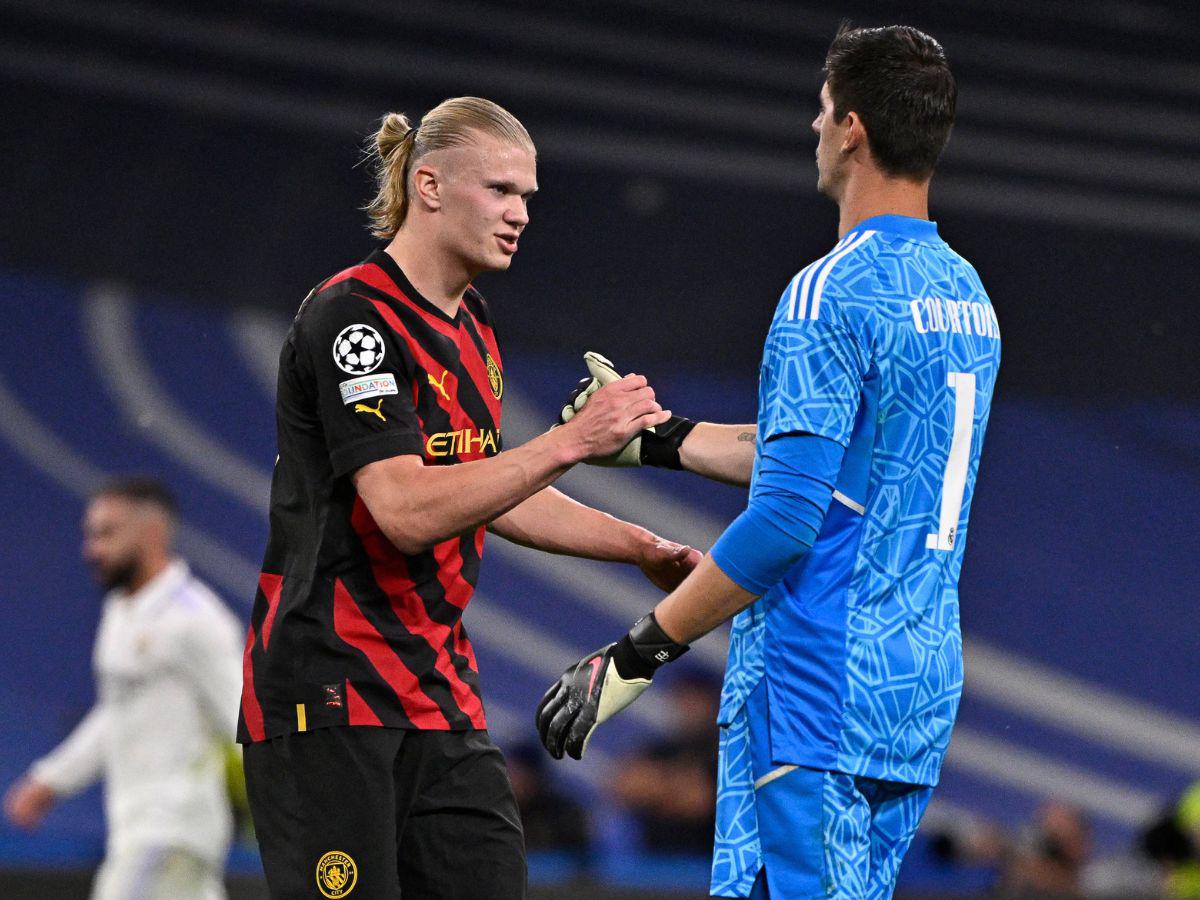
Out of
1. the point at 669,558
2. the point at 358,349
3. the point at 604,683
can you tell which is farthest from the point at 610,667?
the point at 358,349

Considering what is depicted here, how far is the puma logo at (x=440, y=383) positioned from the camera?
2816 mm

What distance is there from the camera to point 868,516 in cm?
246

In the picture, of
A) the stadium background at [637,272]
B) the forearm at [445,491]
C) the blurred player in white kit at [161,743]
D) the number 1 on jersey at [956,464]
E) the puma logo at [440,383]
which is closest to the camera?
the number 1 on jersey at [956,464]

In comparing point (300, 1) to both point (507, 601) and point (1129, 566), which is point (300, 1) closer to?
point (507, 601)

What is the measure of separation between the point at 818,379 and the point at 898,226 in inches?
13.3

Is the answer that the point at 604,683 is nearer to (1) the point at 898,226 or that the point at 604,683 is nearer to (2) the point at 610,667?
(2) the point at 610,667

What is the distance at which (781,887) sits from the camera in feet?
7.95

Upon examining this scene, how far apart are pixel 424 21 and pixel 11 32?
2.42 metres

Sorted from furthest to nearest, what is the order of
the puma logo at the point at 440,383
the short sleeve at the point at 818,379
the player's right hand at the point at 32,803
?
the player's right hand at the point at 32,803, the puma logo at the point at 440,383, the short sleeve at the point at 818,379

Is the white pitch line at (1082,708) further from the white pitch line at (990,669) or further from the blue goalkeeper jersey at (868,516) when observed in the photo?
the blue goalkeeper jersey at (868,516)

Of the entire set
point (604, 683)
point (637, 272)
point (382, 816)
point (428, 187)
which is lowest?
point (382, 816)

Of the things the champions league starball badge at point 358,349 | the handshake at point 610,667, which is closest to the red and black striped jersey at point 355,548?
the champions league starball badge at point 358,349

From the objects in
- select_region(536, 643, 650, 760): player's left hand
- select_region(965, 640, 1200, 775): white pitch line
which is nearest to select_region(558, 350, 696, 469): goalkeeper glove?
select_region(536, 643, 650, 760): player's left hand

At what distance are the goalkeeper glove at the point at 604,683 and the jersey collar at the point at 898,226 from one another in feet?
2.30
